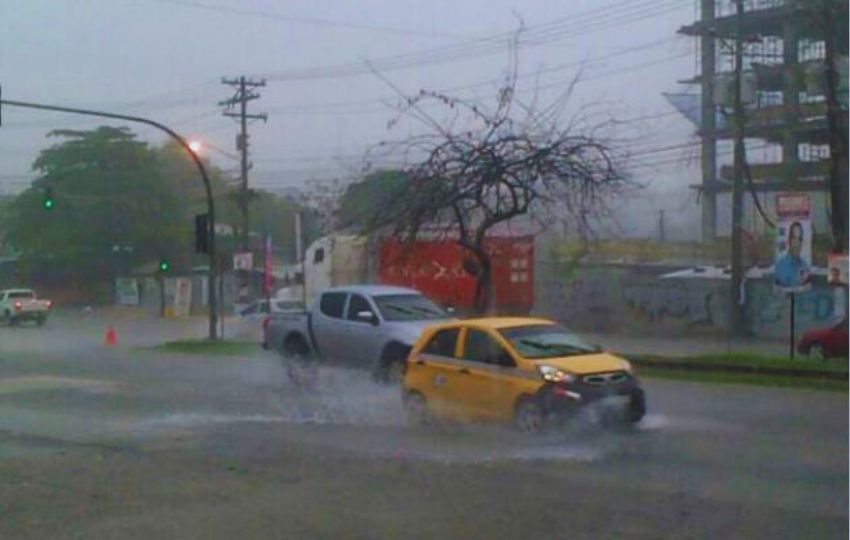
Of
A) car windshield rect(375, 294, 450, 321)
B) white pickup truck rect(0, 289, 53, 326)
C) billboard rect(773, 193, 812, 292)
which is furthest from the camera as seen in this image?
white pickup truck rect(0, 289, 53, 326)

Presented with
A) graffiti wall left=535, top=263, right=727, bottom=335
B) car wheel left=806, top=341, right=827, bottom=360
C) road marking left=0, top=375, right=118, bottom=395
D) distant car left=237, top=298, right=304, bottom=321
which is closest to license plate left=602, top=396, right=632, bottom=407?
road marking left=0, top=375, right=118, bottom=395

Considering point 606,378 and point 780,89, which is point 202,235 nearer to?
point 780,89

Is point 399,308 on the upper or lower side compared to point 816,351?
upper

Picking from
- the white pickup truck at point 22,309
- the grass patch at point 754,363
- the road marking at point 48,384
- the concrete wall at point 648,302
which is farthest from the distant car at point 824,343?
the white pickup truck at point 22,309

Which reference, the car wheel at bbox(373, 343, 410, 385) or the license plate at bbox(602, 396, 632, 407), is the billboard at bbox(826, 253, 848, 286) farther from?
the license plate at bbox(602, 396, 632, 407)

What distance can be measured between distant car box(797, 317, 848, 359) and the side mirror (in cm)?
1213

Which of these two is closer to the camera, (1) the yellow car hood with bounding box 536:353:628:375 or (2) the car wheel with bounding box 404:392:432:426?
(1) the yellow car hood with bounding box 536:353:628:375

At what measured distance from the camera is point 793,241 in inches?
1067

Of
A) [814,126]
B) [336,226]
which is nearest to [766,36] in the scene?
[814,126]

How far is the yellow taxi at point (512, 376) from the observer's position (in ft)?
50.6

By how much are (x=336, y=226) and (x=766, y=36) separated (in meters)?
13.8

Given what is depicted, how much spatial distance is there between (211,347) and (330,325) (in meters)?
14.2

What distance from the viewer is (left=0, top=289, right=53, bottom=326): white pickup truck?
198ft

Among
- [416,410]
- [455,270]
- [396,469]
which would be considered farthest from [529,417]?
[455,270]
